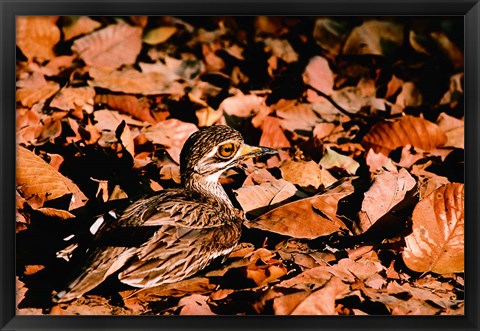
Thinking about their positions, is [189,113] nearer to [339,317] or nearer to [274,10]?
[274,10]

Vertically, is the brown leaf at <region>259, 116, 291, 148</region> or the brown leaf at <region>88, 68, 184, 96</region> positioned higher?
the brown leaf at <region>88, 68, 184, 96</region>

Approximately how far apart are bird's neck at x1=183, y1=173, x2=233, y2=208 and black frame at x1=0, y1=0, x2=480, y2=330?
56.4 inches

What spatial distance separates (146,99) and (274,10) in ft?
8.75

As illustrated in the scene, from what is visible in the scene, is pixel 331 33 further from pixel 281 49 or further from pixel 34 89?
pixel 34 89

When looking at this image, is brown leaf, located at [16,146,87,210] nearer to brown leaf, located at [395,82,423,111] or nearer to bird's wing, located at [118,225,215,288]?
bird's wing, located at [118,225,215,288]

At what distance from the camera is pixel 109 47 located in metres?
9.69

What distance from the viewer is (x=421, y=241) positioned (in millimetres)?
6191

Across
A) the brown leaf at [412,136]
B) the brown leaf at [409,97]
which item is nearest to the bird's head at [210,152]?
the brown leaf at [412,136]

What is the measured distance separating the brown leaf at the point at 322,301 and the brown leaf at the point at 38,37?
5.56m

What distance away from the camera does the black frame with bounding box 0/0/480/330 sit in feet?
17.9

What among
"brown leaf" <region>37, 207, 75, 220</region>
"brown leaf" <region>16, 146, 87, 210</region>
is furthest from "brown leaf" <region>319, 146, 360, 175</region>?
"brown leaf" <region>37, 207, 75, 220</region>

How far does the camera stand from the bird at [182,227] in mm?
5570
